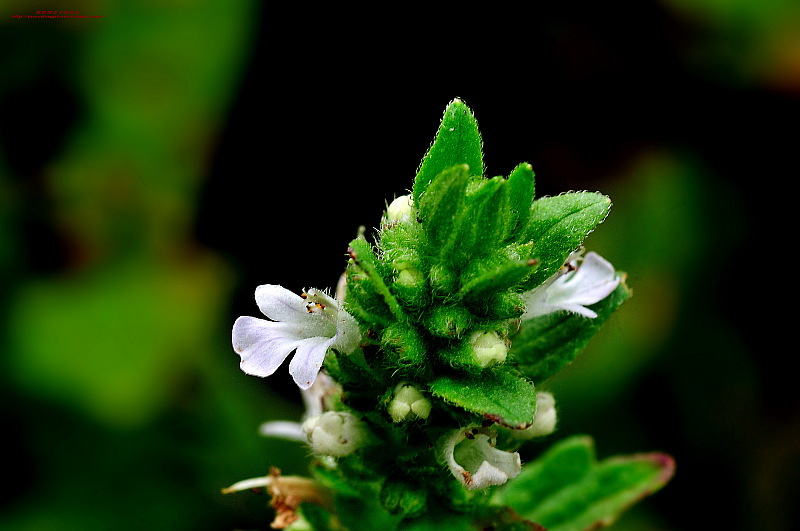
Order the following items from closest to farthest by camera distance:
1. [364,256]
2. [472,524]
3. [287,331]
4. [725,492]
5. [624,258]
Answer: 1. [364,256]
2. [287,331]
3. [472,524]
4. [725,492]
5. [624,258]

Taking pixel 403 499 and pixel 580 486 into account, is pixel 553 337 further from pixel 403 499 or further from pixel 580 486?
pixel 580 486

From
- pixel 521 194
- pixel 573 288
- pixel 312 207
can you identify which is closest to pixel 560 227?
pixel 521 194

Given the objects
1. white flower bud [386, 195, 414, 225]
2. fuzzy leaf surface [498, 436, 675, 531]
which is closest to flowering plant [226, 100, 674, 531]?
white flower bud [386, 195, 414, 225]

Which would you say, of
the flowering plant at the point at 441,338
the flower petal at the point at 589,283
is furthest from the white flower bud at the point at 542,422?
the flower petal at the point at 589,283

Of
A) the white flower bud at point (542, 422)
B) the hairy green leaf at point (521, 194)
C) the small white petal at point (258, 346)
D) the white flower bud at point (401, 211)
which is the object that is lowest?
the white flower bud at point (542, 422)

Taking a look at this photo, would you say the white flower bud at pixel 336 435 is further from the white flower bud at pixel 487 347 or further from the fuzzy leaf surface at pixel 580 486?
the fuzzy leaf surface at pixel 580 486

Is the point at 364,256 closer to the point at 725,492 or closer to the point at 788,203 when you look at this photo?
the point at 725,492

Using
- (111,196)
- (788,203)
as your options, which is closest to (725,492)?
(788,203)

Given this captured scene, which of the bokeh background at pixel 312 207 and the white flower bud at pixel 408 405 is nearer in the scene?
the white flower bud at pixel 408 405

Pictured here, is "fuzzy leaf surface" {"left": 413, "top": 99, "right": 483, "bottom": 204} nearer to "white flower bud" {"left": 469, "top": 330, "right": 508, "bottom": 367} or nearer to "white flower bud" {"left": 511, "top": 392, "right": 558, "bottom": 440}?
"white flower bud" {"left": 469, "top": 330, "right": 508, "bottom": 367}
